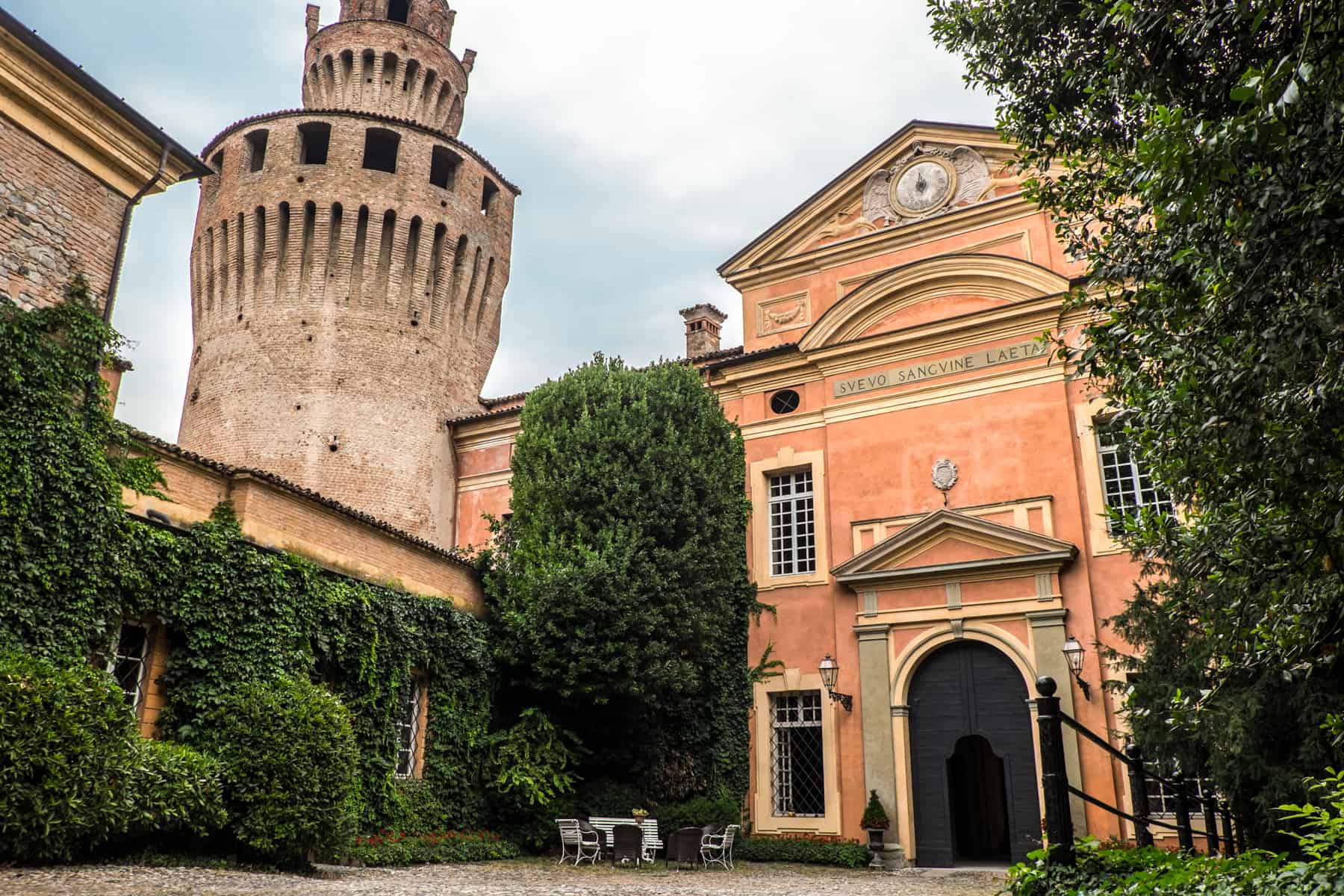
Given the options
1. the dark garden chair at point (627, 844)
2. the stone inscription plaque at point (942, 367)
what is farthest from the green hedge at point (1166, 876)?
the stone inscription plaque at point (942, 367)

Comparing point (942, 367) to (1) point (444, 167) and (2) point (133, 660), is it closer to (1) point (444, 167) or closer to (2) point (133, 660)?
(2) point (133, 660)

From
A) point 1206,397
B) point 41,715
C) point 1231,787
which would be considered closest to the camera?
point 1206,397

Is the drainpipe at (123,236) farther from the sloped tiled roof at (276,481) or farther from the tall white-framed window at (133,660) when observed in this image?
the tall white-framed window at (133,660)

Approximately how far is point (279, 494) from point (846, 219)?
12.0m

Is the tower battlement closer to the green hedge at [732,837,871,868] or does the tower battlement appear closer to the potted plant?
the green hedge at [732,837,871,868]

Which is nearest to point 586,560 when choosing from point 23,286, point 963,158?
point 23,286

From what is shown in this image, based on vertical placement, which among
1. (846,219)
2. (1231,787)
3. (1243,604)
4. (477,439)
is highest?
(846,219)

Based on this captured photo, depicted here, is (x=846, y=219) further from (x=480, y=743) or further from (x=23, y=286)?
(x=23, y=286)

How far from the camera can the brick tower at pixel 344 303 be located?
22828mm

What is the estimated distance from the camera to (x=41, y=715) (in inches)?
337

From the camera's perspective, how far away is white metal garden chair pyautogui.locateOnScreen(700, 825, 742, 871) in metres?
14.9

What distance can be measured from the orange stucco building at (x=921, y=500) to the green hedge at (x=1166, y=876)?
9.87 meters

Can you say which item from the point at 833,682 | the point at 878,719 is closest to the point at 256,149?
the point at 833,682

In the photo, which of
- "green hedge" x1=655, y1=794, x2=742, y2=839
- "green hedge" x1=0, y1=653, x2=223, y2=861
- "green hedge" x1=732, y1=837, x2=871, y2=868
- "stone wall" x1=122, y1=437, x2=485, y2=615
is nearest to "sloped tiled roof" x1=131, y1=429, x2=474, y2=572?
"stone wall" x1=122, y1=437, x2=485, y2=615
